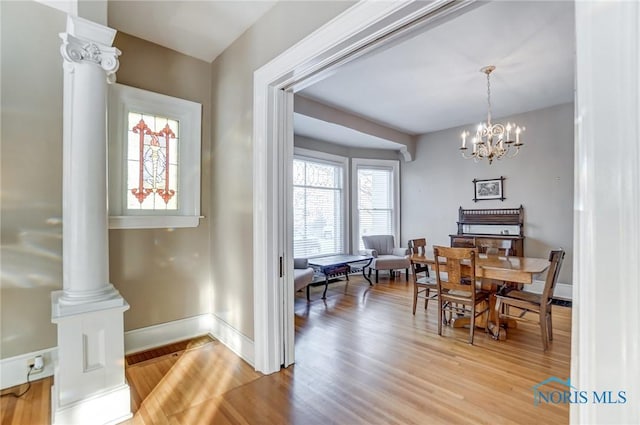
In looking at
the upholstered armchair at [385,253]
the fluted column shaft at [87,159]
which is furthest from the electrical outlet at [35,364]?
the upholstered armchair at [385,253]

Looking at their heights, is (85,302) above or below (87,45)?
below

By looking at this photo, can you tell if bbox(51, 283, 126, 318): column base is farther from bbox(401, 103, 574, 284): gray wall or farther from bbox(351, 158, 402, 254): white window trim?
bbox(401, 103, 574, 284): gray wall

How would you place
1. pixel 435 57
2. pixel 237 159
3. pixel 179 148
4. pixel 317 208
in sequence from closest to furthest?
1. pixel 237 159
2. pixel 179 148
3. pixel 435 57
4. pixel 317 208

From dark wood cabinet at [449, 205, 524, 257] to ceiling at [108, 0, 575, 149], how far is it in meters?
1.72

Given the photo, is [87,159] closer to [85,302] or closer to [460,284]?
[85,302]

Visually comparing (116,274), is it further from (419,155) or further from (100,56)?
Result: (419,155)

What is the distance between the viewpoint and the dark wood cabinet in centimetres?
475

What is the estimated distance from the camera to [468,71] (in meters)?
3.49

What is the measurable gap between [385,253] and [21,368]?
5444 millimetres

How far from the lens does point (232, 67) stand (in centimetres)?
286

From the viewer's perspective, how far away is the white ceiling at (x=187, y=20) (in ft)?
7.71

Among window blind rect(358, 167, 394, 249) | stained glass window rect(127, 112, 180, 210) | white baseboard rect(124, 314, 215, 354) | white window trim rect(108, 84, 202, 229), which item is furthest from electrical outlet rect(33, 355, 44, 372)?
window blind rect(358, 167, 394, 249)

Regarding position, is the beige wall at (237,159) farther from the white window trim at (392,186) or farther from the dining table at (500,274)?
the white window trim at (392,186)

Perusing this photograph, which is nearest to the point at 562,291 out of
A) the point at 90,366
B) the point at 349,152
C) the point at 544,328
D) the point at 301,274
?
the point at 544,328
